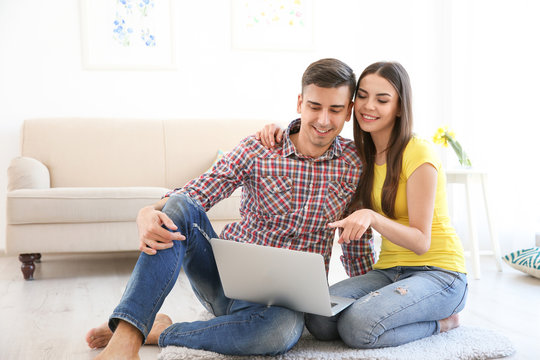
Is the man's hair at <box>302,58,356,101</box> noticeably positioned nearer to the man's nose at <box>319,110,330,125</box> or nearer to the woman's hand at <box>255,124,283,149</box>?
the man's nose at <box>319,110,330,125</box>

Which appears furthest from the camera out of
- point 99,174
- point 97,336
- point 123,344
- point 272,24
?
point 272,24

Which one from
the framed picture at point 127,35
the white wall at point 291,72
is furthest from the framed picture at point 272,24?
the framed picture at point 127,35

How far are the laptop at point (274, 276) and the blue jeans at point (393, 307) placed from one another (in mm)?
67

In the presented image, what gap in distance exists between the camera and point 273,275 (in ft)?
4.53

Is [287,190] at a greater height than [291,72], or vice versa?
[291,72]

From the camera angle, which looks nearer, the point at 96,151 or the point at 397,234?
the point at 397,234

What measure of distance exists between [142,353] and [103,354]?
0.39 meters

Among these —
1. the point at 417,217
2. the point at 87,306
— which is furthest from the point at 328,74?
the point at 87,306

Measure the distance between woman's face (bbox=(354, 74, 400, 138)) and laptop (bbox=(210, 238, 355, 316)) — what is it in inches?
20.3

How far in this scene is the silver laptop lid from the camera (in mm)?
1306

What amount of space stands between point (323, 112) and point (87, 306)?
1250 millimetres

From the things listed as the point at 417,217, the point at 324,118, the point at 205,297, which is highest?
the point at 324,118

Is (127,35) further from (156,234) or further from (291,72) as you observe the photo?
(156,234)

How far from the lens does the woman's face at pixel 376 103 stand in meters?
1.60
